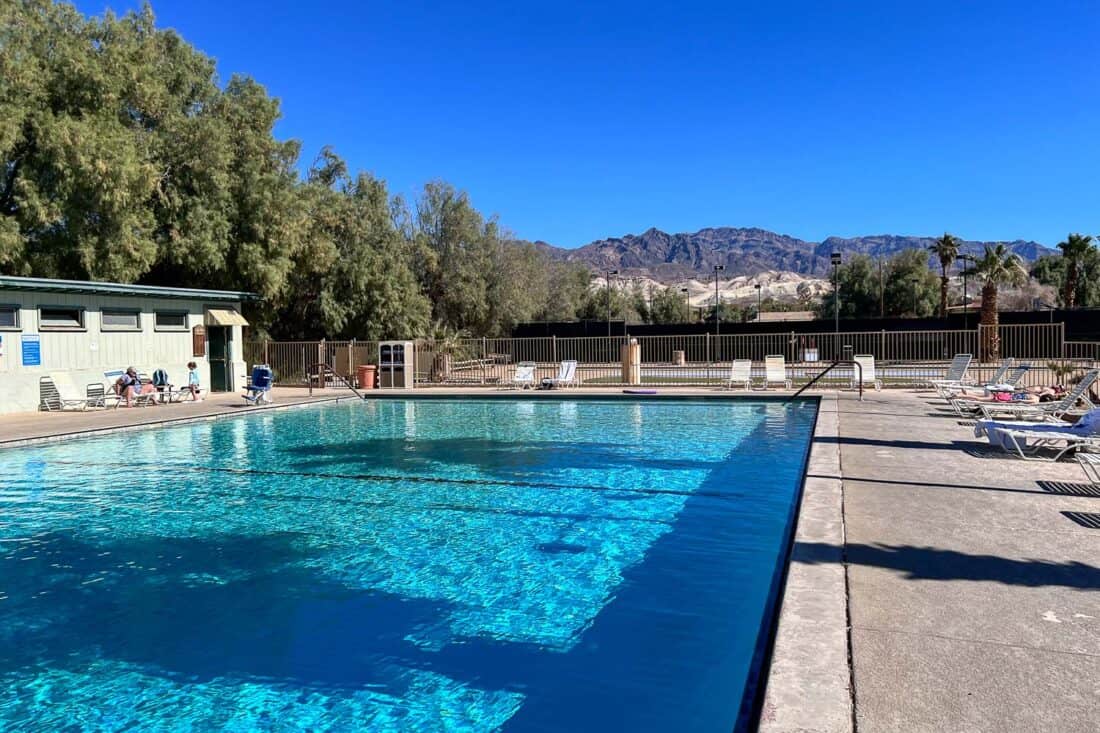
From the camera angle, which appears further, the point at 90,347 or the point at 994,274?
the point at 994,274

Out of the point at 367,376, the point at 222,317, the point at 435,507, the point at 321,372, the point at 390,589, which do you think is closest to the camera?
the point at 390,589

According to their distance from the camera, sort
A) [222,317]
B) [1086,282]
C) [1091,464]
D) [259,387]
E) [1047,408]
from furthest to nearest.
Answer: [1086,282] → [222,317] → [259,387] → [1047,408] → [1091,464]

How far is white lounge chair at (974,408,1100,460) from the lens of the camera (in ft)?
27.3

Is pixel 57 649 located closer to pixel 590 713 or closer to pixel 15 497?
pixel 590 713

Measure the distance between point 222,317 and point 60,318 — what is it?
470 cm

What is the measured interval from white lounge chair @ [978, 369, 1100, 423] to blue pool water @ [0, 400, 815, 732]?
307cm

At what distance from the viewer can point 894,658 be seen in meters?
3.35

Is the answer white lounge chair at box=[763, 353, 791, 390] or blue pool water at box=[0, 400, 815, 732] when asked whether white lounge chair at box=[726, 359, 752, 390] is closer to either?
white lounge chair at box=[763, 353, 791, 390]

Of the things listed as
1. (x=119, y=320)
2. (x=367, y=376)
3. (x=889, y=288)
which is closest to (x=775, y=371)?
(x=367, y=376)

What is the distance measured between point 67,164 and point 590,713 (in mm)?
21951

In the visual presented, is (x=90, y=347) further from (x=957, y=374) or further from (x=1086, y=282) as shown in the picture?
(x=1086, y=282)

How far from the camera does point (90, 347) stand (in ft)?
61.6

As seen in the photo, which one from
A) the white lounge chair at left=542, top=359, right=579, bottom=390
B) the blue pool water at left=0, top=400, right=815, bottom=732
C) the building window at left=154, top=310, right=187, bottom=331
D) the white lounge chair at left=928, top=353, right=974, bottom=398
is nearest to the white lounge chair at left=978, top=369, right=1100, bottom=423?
the blue pool water at left=0, top=400, right=815, bottom=732

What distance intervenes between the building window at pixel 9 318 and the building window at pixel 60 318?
0.53 m
